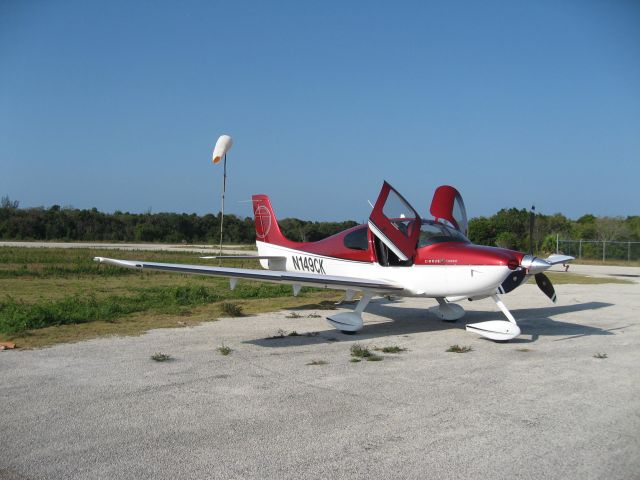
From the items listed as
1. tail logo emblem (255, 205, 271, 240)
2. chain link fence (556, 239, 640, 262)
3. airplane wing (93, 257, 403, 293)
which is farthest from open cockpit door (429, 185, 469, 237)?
chain link fence (556, 239, 640, 262)

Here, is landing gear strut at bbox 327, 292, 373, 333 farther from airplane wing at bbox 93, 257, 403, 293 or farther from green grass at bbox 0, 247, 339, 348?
green grass at bbox 0, 247, 339, 348

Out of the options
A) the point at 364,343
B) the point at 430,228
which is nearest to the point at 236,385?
the point at 364,343

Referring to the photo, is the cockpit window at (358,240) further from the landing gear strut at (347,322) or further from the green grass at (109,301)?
the green grass at (109,301)

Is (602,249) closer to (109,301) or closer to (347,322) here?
(347,322)

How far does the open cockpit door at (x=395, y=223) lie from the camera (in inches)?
366

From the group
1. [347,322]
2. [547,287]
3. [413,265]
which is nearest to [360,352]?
[347,322]

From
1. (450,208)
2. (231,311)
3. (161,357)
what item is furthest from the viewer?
(231,311)

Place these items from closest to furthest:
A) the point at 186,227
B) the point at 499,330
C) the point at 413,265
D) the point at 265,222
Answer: the point at 499,330
the point at 413,265
the point at 265,222
the point at 186,227

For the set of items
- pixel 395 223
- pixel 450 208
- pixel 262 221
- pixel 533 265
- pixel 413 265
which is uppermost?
A: pixel 450 208

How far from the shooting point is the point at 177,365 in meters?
6.76

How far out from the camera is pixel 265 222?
45.2 ft

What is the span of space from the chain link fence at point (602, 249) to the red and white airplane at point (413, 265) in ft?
103

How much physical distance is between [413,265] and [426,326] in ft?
5.21

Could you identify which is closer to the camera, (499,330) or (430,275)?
(499,330)
